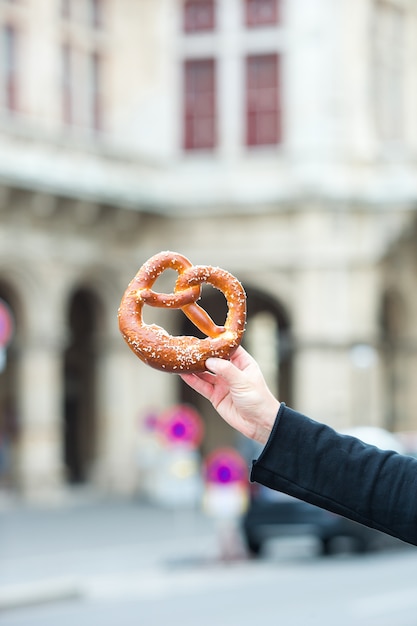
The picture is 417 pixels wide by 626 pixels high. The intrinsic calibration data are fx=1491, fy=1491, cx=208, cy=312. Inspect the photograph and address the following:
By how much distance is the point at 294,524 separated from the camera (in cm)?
1756

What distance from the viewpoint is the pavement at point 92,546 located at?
15.6 metres

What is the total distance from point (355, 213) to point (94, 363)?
5.54 meters

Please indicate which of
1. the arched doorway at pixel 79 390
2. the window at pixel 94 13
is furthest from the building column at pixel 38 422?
the window at pixel 94 13

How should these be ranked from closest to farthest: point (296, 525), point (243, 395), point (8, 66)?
point (243, 395) → point (296, 525) → point (8, 66)

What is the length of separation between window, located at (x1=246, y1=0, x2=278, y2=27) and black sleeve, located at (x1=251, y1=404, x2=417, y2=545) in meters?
24.3

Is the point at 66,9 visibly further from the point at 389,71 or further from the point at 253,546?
the point at 253,546

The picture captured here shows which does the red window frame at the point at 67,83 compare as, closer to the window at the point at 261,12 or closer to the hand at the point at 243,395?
the window at the point at 261,12

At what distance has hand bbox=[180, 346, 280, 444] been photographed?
103 inches

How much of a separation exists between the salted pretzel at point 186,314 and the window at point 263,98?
23334 millimetres

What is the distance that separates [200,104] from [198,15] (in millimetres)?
1598

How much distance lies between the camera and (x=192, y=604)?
45.2 ft

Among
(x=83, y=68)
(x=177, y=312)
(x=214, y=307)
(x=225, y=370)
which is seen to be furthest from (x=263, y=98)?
(x=225, y=370)

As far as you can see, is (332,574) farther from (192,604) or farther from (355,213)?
(355,213)

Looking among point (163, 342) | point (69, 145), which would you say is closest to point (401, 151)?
point (69, 145)
